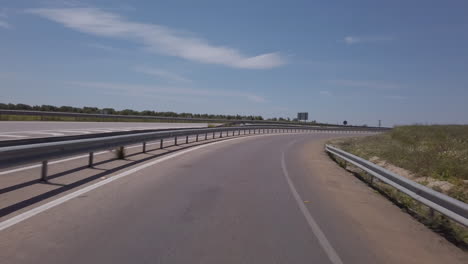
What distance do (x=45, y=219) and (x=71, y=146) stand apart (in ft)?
14.5

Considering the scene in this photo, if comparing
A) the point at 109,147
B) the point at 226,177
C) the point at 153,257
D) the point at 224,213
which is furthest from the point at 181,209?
the point at 109,147

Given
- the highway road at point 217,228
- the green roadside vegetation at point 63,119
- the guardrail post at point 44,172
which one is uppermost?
the green roadside vegetation at point 63,119

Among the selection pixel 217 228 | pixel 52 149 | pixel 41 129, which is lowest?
pixel 217 228

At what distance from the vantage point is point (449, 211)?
690 centimetres

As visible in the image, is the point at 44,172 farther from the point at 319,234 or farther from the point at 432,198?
the point at 432,198

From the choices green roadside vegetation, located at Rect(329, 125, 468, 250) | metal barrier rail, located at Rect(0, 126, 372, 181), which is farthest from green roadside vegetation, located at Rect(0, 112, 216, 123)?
green roadside vegetation, located at Rect(329, 125, 468, 250)

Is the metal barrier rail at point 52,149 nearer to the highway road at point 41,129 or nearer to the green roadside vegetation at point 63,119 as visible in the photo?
the highway road at point 41,129

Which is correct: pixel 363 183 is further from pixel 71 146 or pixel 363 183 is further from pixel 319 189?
pixel 71 146

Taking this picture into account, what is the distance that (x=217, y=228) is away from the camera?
6660 millimetres

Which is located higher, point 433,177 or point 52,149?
point 52,149

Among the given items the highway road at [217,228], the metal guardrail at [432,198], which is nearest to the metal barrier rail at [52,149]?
the highway road at [217,228]

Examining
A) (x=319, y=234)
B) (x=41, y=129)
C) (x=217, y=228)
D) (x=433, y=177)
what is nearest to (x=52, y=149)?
(x=217, y=228)

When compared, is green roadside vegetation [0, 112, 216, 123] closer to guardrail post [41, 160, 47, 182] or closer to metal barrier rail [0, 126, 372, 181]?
metal barrier rail [0, 126, 372, 181]

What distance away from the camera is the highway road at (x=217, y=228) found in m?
5.40
